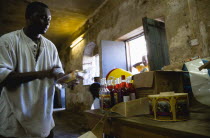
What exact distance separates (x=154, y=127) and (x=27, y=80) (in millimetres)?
920

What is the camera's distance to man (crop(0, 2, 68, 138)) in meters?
1.04

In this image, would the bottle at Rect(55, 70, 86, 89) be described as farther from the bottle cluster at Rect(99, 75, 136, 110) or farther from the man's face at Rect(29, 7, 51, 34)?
the man's face at Rect(29, 7, 51, 34)

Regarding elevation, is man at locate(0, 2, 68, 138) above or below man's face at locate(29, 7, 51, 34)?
below

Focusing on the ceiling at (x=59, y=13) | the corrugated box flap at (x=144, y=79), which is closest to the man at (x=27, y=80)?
the corrugated box flap at (x=144, y=79)

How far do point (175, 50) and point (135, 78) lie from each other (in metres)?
1.59

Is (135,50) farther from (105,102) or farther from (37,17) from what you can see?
(37,17)

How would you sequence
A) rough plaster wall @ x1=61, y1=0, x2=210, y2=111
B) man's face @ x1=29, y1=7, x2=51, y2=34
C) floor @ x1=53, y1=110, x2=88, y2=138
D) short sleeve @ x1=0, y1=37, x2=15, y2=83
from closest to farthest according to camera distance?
short sleeve @ x1=0, y1=37, x2=15, y2=83
man's face @ x1=29, y1=7, x2=51, y2=34
rough plaster wall @ x1=61, y1=0, x2=210, y2=111
floor @ x1=53, y1=110, x2=88, y2=138

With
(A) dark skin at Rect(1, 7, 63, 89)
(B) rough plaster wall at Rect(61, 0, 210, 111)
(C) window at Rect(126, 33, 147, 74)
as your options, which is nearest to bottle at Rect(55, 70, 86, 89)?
(A) dark skin at Rect(1, 7, 63, 89)

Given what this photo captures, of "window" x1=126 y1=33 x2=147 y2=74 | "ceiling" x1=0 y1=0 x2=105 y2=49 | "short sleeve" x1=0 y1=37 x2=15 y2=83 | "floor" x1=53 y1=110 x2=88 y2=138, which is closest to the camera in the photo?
"short sleeve" x1=0 y1=37 x2=15 y2=83

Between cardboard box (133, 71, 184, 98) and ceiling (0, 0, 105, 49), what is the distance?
12.9 feet

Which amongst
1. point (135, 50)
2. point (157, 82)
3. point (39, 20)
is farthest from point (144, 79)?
point (135, 50)

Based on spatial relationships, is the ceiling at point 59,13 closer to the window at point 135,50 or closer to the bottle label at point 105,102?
the window at point 135,50

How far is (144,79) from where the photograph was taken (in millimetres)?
→ 1199

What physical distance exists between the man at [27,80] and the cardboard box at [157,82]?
73 centimetres
